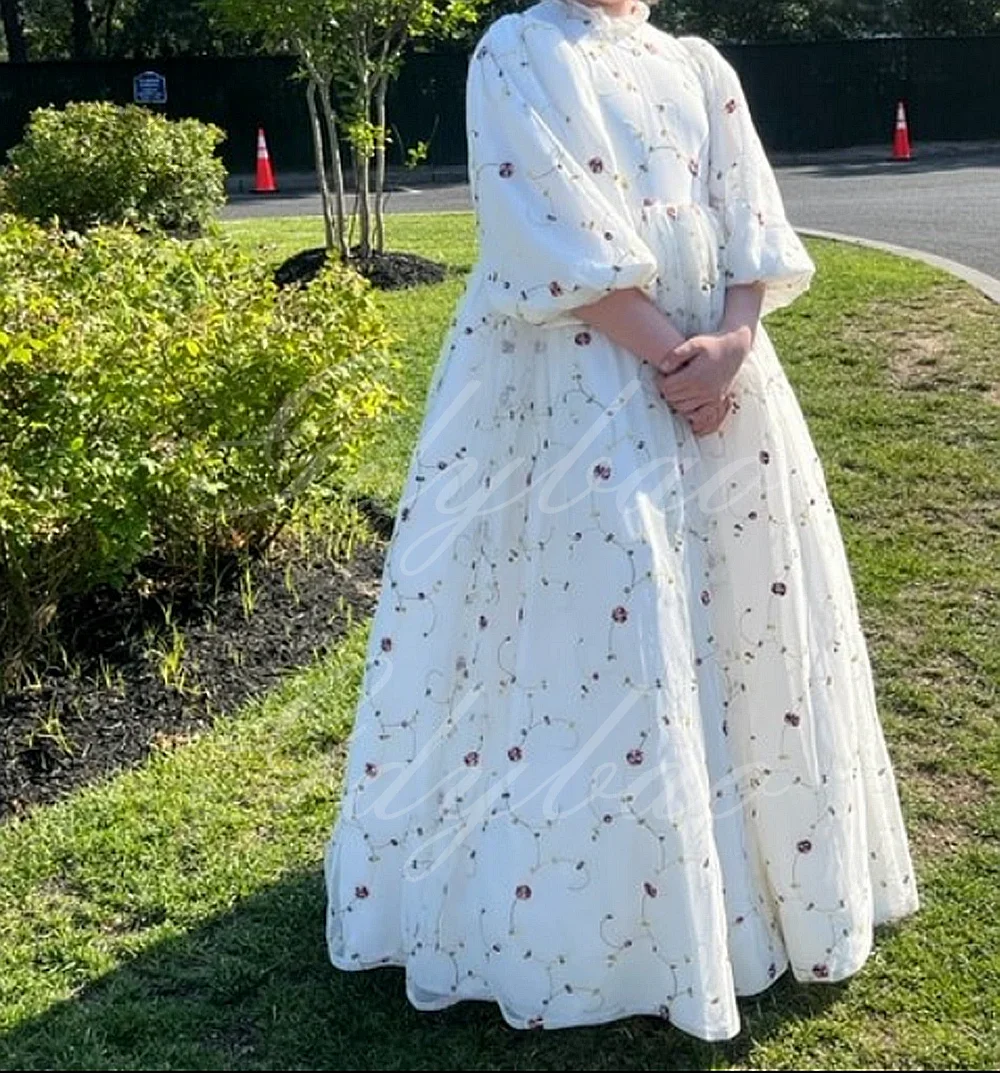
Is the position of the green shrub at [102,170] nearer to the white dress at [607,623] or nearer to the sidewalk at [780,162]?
the sidewalk at [780,162]

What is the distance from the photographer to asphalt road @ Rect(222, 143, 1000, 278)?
12250 mm

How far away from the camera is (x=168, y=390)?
442 cm

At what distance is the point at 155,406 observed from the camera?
14.2 feet

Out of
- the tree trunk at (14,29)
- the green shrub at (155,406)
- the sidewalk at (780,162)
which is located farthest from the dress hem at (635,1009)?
the tree trunk at (14,29)

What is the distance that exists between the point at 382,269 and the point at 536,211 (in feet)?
27.5

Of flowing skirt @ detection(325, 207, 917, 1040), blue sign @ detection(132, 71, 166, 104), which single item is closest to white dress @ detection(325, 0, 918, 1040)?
flowing skirt @ detection(325, 207, 917, 1040)

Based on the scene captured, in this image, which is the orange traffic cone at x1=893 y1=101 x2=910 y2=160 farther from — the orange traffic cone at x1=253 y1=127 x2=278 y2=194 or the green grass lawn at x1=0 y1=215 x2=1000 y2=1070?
the green grass lawn at x1=0 y1=215 x2=1000 y2=1070

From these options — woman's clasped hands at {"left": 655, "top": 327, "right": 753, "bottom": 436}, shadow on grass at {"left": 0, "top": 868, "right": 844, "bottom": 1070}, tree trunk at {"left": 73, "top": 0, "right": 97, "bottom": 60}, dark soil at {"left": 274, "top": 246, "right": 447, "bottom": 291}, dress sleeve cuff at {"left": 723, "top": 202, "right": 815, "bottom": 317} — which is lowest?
shadow on grass at {"left": 0, "top": 868, "right": 844, "bottom": 1070}

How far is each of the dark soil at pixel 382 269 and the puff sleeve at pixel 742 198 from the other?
7780 millimetres

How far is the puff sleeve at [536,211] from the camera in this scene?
2.45 m

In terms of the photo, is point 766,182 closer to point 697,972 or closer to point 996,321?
point 697,972

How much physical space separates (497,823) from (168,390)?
226 centimetres

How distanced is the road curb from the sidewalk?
10701 mm

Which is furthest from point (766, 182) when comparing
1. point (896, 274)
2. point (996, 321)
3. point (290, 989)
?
point (896, 274)
